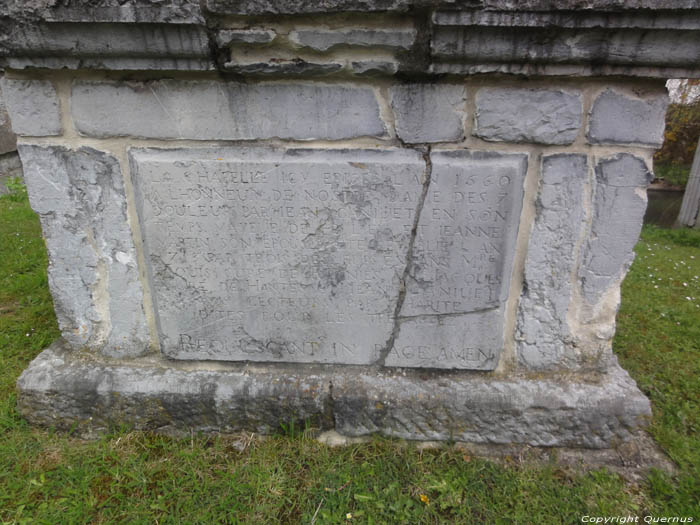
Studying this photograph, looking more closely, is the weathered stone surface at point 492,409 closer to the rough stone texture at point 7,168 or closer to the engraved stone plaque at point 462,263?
the engraved stone plaque at point 462,263

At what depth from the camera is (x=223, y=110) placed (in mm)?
1468

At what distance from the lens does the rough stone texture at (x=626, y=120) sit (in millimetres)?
1403

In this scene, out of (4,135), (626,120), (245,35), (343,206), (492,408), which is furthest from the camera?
(4,135)

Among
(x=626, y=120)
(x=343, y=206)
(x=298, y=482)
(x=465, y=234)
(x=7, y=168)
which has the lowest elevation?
(x=298, y=482)

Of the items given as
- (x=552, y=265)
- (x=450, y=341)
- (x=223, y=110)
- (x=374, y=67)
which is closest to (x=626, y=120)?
(x=552, y=265)

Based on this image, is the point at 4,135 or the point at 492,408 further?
the point at 4,135

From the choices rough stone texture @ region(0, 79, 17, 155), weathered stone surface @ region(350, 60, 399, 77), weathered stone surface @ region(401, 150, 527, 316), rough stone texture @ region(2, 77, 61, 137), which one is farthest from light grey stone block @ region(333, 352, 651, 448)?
rough stone texture @ region(0, 79, 17, 155)

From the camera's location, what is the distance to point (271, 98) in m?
1.45

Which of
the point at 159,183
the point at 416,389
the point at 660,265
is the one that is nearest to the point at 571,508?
the point at 416,389

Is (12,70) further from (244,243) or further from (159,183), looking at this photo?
(244,243)

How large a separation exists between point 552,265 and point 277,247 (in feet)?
3.64

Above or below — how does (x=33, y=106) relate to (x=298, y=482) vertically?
above

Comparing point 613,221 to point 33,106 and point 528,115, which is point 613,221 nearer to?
point 528,115

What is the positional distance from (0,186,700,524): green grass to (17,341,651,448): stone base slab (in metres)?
0.08
